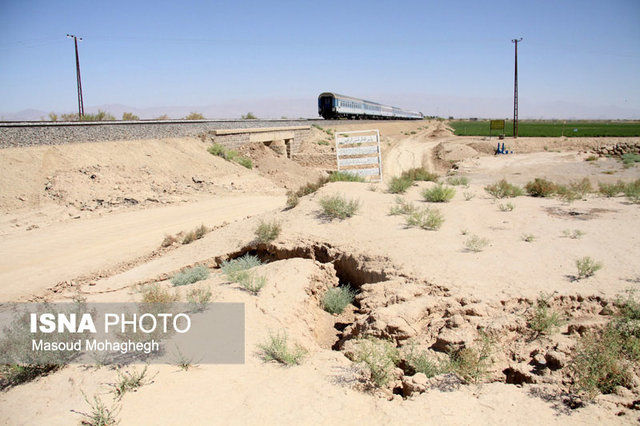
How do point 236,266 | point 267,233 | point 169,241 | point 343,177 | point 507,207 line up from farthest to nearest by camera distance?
point 343,177
point 169,241
point 507,207
point 267,233
point 236,266

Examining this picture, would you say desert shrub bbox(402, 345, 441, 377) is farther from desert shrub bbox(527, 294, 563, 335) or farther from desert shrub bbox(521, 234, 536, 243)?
desert shrub bbox(521, 234, 536, 243)

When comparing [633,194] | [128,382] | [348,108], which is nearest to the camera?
[128,382]

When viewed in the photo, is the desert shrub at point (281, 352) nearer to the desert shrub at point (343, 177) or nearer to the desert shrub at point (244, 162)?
the desert shrub at point (343, 177)

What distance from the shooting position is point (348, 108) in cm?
4912

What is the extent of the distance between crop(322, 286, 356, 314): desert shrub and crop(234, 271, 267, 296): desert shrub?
108 cm

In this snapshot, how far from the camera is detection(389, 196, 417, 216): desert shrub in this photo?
10.4 metres

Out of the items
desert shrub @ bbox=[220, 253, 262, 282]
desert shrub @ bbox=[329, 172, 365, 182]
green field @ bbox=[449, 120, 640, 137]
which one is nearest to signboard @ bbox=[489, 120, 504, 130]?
green field @ bbox=[449, 120, 640, 137]

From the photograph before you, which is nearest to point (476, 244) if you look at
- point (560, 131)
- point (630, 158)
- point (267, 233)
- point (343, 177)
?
point (267, 233)

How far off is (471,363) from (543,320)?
133 cm

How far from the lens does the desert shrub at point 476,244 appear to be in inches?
324

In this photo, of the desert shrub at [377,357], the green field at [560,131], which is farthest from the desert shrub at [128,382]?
the green field at [560,131]

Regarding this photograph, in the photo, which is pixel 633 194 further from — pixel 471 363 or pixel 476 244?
pixel 471 363

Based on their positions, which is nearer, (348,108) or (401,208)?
(401,208)

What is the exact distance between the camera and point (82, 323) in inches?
240
